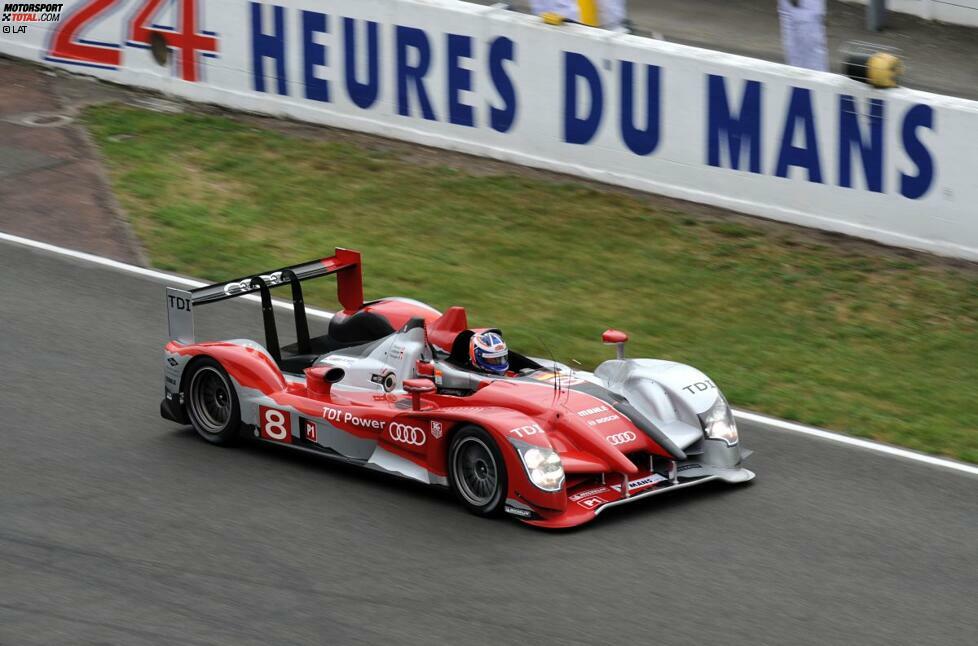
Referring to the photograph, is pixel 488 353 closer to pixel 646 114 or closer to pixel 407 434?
pixel 407 434

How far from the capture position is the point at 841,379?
1149 centimetres

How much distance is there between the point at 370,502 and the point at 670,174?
7.06 metres

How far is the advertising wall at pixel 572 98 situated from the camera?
A: 45.0ft

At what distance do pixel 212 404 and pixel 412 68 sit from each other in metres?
6.92

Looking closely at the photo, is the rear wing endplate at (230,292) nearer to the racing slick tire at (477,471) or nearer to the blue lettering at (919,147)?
the racing slick tire at (477,471)

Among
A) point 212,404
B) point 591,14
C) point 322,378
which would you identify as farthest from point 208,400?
point 591,14

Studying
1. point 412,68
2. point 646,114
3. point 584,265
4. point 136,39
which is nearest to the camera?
point 584,265

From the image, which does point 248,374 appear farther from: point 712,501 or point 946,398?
point 946,398

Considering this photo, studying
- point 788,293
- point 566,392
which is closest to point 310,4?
point 788,293

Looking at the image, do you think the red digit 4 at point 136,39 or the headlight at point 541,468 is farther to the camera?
the red digit 4 at point 136,39

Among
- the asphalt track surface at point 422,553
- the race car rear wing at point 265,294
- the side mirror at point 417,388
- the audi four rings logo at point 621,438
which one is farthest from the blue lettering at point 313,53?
the audi four rings logo at point 621,438

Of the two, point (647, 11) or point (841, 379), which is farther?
point (647, 11)

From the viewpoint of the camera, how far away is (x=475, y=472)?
873 centimetres

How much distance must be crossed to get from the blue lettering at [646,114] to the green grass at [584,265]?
54 cm
